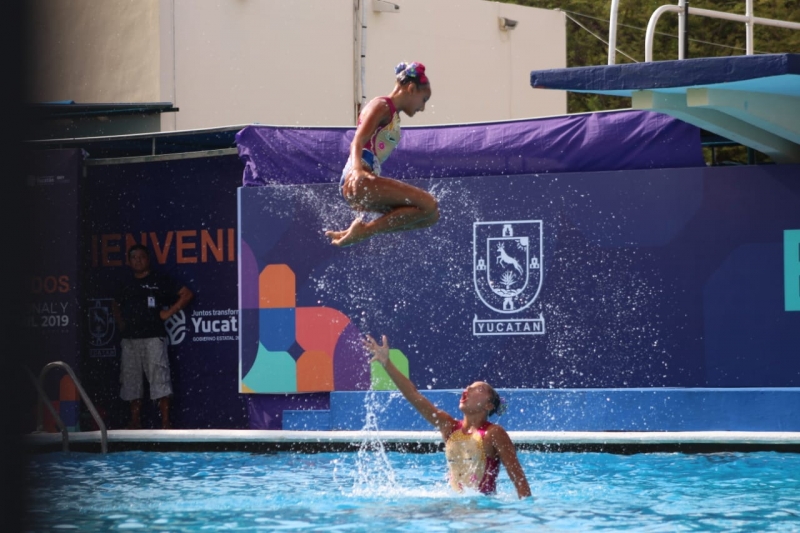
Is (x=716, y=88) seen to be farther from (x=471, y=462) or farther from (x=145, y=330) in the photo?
(x=145, y=330)

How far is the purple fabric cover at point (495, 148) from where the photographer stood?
1097 centimetres

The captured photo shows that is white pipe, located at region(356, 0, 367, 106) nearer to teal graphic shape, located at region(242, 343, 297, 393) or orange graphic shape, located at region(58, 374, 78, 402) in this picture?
teal graphic shape, located at region(242, 343, 297, 393)

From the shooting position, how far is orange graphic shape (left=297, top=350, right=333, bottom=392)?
Result: 38.4ft

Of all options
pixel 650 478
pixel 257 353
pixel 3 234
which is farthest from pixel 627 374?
pixel 3 234

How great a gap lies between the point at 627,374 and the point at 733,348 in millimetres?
1005

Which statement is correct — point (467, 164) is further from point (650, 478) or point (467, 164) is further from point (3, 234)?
point (3, 234)

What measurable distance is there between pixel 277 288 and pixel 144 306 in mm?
1470

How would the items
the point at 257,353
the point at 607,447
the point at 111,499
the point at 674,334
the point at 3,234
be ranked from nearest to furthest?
the point at 3,234 < the point at 111,499 < the point at 607,447 < the point at 674,334 < the point at 257,353

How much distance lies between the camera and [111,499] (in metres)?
8.51

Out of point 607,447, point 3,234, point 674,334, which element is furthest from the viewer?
point 674,334

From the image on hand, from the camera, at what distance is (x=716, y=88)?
9.73m

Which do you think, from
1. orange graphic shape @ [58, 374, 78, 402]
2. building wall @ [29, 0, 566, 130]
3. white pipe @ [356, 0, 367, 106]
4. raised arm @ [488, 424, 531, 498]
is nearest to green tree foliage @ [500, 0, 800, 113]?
building wall @ [29, 0, 566, 130]

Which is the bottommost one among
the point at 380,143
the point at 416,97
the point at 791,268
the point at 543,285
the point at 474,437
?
the point at 474,437

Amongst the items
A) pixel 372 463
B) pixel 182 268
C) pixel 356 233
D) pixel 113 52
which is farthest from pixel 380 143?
pixel 113 52
